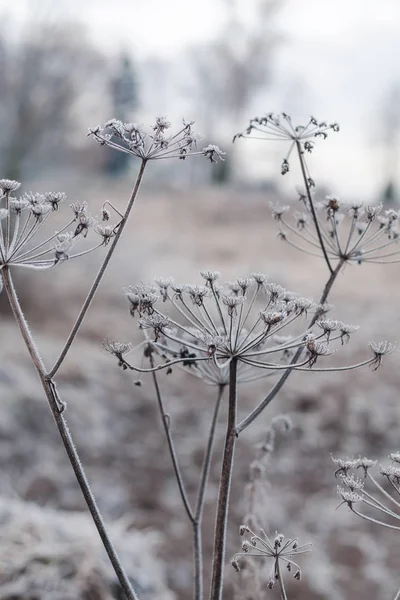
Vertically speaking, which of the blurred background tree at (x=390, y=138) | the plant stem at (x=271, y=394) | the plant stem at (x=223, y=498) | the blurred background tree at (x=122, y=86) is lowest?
the plant stem at (x=223, y=498)

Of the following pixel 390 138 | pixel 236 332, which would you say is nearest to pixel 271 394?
pixel 236 332

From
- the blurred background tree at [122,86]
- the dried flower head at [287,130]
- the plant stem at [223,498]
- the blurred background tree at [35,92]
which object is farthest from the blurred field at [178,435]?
the blurred background tree at [122,86]

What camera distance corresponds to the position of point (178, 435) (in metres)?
4.38

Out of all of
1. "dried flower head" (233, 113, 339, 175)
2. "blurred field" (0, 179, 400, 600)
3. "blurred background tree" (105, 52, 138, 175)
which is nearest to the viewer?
"dried flower head" (233, 113, 339, 175)

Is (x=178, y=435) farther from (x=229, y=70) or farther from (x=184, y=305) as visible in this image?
(x=229, y=70)

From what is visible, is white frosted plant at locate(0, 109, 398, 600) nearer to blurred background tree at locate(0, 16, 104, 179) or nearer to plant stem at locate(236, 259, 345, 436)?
plant stem at locate(236, 259, 345, 436)

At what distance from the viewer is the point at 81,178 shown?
10.8 meters

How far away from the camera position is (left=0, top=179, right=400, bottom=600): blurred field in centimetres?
304

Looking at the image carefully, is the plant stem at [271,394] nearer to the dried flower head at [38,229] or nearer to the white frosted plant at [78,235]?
the white frosted plant at [78,235]

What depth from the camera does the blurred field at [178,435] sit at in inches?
119

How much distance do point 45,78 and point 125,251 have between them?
252 centimetres

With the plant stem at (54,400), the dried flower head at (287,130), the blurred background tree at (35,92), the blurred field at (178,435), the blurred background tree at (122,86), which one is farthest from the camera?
the blurred background tree at (122,86)

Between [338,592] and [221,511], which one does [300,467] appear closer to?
[338,592]

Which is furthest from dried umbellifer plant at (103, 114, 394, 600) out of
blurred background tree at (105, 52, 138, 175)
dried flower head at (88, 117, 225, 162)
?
blurred background tree at (105, 52, 138, 175)
